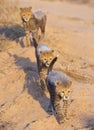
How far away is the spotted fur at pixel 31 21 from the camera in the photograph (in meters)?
12.0

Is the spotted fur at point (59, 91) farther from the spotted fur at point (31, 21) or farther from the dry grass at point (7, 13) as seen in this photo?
the dry grass at point (7, 13)

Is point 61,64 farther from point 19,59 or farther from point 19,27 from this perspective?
point 19,27

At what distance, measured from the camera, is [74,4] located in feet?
70.0

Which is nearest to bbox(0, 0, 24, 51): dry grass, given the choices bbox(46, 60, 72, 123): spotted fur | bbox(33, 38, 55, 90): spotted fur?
bbox(33, 38, 55, 90): spotted fur

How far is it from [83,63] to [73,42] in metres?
1.98

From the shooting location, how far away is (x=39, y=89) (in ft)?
32.2

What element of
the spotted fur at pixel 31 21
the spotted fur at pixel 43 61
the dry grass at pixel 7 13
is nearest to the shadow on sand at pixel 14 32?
the dry grass at pixel 7 13

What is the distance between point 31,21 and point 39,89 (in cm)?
279

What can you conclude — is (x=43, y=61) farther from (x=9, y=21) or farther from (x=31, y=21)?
(x=9, y=21)

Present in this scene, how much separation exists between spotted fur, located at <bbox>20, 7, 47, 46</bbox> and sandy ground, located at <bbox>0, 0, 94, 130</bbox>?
44 centimetres

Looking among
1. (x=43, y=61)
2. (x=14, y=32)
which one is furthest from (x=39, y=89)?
(x=14, y=32)

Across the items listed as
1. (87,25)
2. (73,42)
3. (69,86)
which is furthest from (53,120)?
(87,25)

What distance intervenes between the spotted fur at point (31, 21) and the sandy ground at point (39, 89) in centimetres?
44

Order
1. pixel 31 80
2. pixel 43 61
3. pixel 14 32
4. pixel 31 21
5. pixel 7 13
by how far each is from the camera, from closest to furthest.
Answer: pixel 43 61
pixel 31 80
pixel 31 21
pixel 14 32
pixel 7 13
